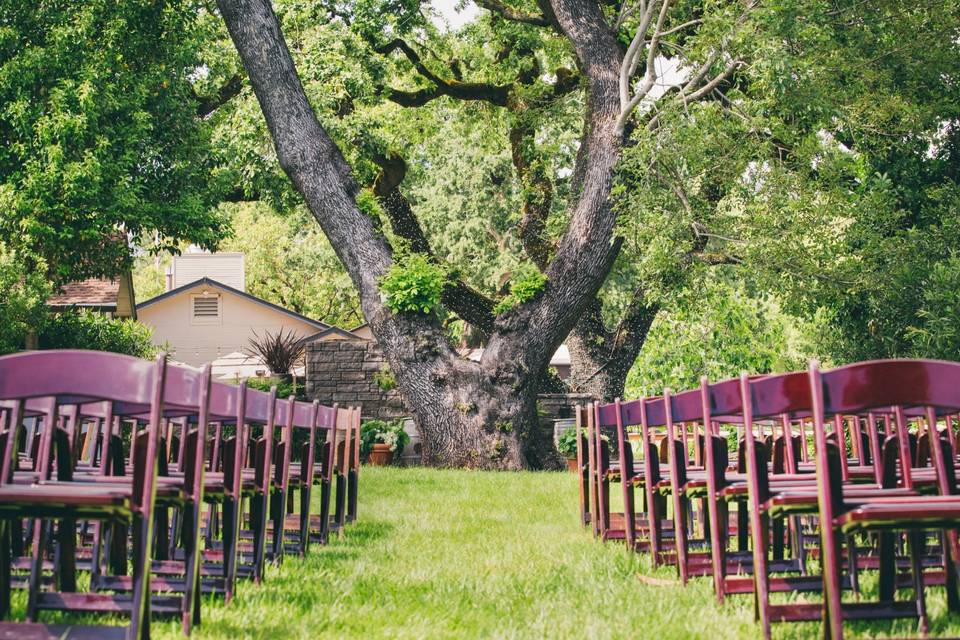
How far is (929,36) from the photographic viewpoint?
526 inches

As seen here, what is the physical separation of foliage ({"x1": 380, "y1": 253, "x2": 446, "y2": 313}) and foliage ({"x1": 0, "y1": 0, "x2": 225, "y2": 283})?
4.18 m

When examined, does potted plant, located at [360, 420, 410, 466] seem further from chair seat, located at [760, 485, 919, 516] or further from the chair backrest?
the chair backrest

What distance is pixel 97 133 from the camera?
16.3 m

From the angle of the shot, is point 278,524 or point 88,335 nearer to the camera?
point 278,524

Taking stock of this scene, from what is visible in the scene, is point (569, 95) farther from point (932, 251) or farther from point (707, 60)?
point (932, 251)

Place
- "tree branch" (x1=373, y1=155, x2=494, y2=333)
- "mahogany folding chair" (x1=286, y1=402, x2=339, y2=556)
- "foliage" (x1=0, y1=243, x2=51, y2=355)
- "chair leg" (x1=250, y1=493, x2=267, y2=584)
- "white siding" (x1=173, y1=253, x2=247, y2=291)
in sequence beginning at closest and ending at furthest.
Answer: "chair leg" (x1=250, y1=493, x2=267, y2=584) → "mahogany folding chair" (x1=286, y1=402, x2=339, y2=556) → "foliage" (x1=0, y1=243, x2=51, y2=355) → "tree branch" (x1=373, y1=155, x2=494, y2=333) → "white siding" (x1=173, y1=253, x2=247, y2=291)

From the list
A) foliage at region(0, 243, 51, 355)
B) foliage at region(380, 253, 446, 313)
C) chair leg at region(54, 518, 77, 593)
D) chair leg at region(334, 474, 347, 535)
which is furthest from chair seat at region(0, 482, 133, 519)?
foliage at region(0, 243, 51, 355)

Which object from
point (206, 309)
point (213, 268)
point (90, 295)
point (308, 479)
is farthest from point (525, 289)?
point (213, 268)

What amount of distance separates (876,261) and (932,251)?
2.10 ft

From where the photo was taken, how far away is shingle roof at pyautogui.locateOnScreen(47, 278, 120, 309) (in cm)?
2612

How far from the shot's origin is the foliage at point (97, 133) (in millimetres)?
15805

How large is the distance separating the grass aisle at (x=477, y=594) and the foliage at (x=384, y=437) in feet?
30.6

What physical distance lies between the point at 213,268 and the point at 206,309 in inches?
264

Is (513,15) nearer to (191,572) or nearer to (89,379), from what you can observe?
(191,572)
